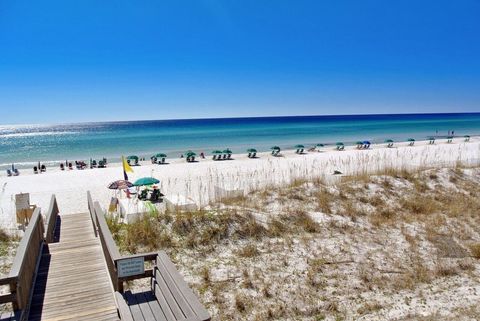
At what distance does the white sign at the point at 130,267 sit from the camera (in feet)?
13.6

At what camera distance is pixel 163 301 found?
4008 millimetres

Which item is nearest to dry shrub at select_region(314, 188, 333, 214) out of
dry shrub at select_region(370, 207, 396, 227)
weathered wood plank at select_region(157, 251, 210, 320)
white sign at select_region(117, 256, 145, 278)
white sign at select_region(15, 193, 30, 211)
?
dry shrub at select_region(370, 207, 396, 227)

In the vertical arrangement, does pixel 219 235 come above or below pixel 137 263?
below

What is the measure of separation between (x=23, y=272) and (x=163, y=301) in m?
1.87

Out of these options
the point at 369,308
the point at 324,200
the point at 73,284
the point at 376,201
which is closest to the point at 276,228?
the point at 324,200

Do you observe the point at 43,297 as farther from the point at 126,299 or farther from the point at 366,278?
the point at 366,278

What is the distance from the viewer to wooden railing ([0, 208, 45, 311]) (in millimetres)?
3742

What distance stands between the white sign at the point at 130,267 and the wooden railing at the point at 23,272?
1130 millimetres

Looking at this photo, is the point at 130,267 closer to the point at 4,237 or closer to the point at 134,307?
the point at 134,307

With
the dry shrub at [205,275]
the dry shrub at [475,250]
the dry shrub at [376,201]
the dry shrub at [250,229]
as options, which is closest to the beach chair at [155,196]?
the dry shrub at [250,229]

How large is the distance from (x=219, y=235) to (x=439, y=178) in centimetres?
923

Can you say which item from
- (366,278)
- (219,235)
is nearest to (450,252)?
(366,278)

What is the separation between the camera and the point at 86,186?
19.1 metres

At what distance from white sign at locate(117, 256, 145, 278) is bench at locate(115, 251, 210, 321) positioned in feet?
0.81
